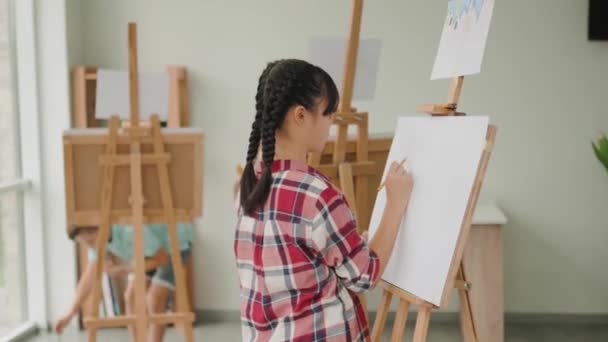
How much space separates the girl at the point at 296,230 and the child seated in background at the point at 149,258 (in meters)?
1.84

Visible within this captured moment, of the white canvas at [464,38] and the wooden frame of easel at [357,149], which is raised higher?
the white canvas at [464,38]

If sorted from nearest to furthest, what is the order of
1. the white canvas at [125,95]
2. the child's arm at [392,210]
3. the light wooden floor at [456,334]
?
the child's arm at [392,210]
the white canvas at [125,95]
the light wooden floor at [456,334]

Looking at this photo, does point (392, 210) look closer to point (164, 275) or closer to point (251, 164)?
point (251, 164)

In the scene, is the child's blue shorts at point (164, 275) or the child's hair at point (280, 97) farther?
the child's blue shorts at point (164, 275)

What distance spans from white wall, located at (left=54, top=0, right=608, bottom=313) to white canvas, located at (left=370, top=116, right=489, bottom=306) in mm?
2350

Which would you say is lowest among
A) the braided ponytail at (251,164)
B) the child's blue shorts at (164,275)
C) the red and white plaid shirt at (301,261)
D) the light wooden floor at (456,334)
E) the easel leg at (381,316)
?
the light wooden floor at (456,334)

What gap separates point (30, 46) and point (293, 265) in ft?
10.4

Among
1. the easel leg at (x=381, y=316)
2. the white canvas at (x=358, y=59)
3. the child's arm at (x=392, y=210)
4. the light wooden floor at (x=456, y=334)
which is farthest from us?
the light wooden floor at (x=456, y=334)

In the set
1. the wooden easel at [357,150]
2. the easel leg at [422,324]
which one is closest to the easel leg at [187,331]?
the wooden easel at [357,150]

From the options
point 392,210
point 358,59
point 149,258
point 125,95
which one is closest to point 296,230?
point 392,210

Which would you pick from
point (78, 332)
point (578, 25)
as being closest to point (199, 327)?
point (78, 332)

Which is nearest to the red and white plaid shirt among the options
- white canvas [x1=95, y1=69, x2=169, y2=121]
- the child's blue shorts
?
white canvas [x1=95, y1=69, x2=169, y2=121]

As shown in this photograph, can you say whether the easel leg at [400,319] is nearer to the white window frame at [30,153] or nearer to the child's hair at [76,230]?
the child's hair at [76,230]

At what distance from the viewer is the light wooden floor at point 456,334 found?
13.9ft
